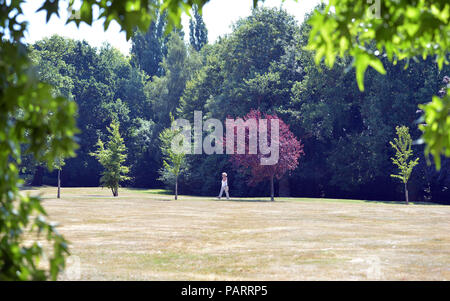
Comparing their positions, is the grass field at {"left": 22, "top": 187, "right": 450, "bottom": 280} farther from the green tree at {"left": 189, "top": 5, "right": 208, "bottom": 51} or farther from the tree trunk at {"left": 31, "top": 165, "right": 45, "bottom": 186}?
the green tree at {"left": 189, "top": 5, "right": 208, "bottom": 51}

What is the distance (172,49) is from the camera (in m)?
61.8

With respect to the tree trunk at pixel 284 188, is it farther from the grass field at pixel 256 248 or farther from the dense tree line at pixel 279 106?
the grass field at pixel 256 248

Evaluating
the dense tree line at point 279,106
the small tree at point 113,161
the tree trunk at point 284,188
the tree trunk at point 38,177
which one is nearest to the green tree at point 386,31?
the dense tree line at point 279,106

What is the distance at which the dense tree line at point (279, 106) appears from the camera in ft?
140

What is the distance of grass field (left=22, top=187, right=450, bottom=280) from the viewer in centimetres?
956

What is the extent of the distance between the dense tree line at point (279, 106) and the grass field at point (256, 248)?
16.8 meters

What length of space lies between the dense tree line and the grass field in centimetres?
1675

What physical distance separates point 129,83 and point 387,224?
5408 centimetres

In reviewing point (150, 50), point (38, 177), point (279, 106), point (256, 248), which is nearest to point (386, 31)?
point (256, 248)

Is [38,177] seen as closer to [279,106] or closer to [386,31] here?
[279,106]

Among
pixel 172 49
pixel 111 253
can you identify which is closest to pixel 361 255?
pixel 111 253

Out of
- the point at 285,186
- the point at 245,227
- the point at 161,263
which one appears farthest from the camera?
the point at 285,186

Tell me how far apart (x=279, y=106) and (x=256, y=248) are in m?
35.6
